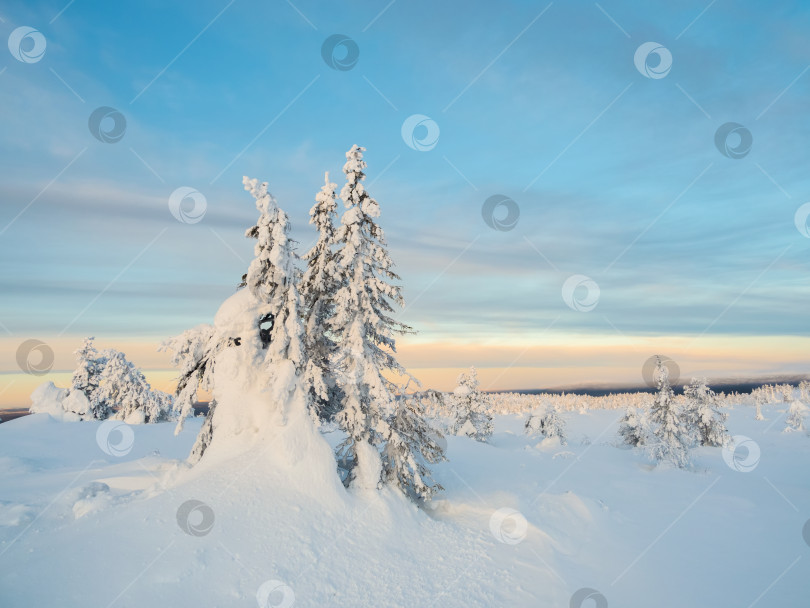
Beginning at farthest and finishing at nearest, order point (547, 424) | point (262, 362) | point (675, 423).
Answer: point (547, 424) < point (675, 423) < point (262, 362)

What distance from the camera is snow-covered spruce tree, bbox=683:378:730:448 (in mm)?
45375

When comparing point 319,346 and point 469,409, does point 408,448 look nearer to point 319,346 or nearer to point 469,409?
point 319,346

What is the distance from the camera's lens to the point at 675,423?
128 feet

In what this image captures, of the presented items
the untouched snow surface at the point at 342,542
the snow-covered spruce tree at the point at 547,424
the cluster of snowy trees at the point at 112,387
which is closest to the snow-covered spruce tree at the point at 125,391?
the cluster of snowy trees at the point at 112,387

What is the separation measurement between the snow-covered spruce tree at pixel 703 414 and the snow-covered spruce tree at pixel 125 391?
54.5 m

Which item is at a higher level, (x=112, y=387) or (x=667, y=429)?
(x=667, y=429)

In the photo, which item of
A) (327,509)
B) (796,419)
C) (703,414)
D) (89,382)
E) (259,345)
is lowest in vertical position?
(327,509)

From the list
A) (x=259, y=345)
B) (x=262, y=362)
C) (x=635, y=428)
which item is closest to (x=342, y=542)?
(x=262, y=362)

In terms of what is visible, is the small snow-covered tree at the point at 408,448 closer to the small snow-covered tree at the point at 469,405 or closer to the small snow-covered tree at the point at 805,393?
the small snow-covered tree at the point at 469,405

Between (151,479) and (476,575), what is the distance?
1176cm

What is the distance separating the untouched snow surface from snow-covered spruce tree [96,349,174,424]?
57.8 feet

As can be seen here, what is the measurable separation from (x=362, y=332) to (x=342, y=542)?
6721 millimetres

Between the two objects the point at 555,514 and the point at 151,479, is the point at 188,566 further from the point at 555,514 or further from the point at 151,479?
the point at 555,514

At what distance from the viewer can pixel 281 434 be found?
13.9 m
